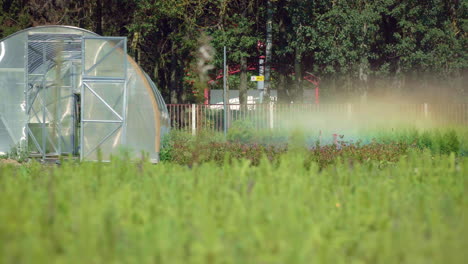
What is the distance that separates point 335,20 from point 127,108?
16.5 metres

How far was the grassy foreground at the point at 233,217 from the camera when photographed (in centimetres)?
306

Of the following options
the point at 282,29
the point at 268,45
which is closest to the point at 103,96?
the point at 268,45

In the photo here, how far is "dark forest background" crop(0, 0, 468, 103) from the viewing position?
32.8 meters

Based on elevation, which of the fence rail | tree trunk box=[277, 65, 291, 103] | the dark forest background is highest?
the dark forest background

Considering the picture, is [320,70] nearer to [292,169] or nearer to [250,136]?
[250,136]

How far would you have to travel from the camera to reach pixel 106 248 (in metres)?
3.12

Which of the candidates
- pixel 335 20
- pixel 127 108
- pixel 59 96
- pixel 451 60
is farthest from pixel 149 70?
pixel 127 108

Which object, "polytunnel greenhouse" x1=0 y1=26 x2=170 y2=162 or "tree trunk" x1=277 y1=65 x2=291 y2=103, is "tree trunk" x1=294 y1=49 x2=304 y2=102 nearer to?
"tree trunk" x1=277 y1=65 x2=291 y2=103

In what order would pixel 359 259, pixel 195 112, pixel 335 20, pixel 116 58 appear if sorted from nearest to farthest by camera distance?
pixel 359 259 → pixel 116 58 → pixel 195 112 → pixel 335 20

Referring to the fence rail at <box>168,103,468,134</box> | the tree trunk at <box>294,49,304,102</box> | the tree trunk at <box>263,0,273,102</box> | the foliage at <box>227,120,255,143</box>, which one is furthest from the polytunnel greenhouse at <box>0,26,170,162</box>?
the tree trunk at <box>294,49,304,102</box>

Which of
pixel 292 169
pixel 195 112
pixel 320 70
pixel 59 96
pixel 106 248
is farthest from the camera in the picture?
pixel 320 70

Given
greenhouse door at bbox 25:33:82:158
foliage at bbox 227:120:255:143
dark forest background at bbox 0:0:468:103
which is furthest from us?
dark forest background at bbox 0:0:468:103

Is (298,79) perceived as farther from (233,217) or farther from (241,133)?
(233,217)

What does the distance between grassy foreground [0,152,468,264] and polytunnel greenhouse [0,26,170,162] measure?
12562 millimetres
